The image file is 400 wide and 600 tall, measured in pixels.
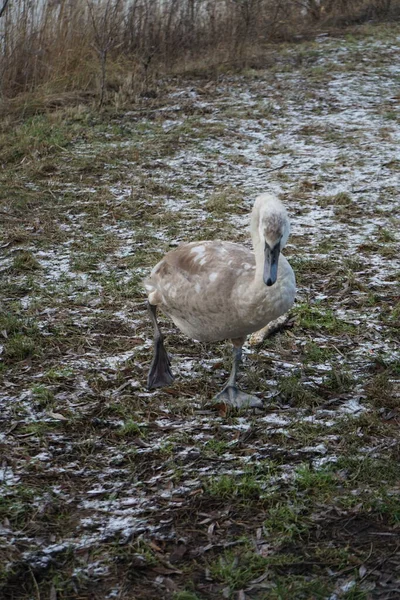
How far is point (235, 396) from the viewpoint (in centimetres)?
425

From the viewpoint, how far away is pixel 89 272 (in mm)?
6078

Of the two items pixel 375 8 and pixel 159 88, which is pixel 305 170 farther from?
pixel 375 8

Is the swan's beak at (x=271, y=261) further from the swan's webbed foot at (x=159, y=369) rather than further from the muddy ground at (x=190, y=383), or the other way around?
the swan's webbed foot at (x=159, y=369)

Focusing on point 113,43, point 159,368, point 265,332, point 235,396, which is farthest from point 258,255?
point 113,43

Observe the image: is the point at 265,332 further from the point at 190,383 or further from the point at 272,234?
the point at 272,234

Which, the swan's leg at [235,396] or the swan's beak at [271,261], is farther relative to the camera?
the swan's leg at [235,396]

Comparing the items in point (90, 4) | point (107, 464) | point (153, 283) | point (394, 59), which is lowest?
point (107, 464)

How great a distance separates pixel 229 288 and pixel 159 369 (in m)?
0.81

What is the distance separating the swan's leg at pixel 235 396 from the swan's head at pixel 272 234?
719 mm

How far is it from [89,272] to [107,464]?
2.53 m

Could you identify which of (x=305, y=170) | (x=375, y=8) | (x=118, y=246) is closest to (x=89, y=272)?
(x=118, y=246)

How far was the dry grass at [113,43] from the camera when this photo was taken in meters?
9.75

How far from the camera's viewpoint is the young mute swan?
3.77 metres

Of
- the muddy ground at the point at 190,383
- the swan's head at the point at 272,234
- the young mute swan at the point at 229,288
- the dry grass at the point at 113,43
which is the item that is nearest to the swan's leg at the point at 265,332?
the muddy ground at the point at 190,383
